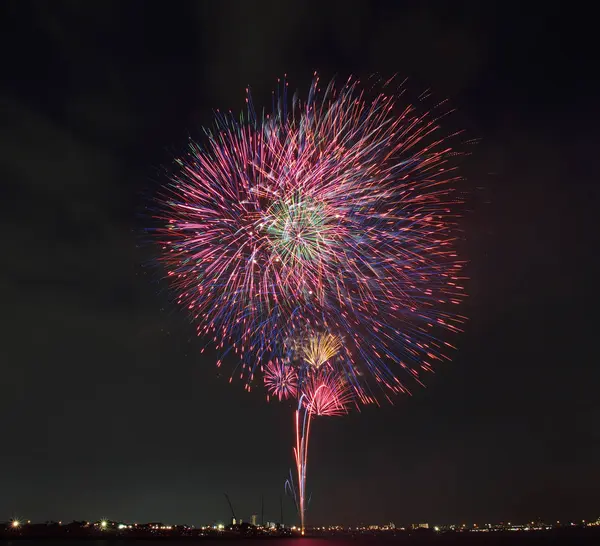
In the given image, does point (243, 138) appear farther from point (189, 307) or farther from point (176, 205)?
point (189, 307)

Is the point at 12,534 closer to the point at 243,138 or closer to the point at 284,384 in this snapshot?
the point at 284,384

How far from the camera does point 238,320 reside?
28.2 m

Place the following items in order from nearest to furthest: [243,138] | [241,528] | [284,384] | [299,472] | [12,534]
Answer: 1. [243,138]
2. [284,384]
3. [299,472]
4. [12,534]
5. [241,528]

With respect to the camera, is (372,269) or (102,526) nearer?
(372,269)

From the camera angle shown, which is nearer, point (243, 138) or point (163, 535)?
point (243, 138)

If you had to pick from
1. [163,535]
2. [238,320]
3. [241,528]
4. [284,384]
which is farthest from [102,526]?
[238,320]

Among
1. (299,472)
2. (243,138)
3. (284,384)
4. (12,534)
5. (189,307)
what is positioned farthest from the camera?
(12,534)

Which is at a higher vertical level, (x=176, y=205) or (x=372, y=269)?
(x=176, y=205)

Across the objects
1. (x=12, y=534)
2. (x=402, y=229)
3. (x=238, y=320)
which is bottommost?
(x=238, y=320)

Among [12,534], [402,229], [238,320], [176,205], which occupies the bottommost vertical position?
[238,320]

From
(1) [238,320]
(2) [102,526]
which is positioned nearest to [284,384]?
(1) [238,320]

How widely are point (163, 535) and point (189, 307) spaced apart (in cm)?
16292

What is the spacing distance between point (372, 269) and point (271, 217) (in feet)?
16.5

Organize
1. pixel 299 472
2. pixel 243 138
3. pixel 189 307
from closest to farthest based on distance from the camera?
pixel 243 138, pixel 189 307, pixel 299 472
